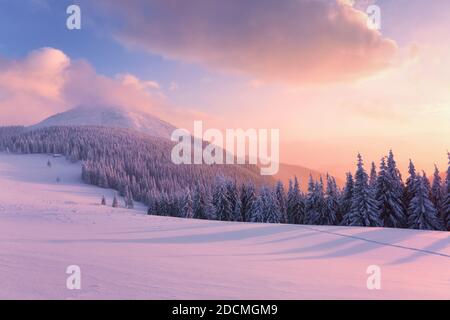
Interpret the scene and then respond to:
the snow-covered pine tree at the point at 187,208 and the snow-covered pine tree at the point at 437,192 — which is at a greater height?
the snow-covered pine tree at the point at 437,192

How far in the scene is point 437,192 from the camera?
39.6 meters

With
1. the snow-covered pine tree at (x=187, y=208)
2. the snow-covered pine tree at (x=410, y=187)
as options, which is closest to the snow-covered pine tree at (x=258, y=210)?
the snow-covered pine tree at (x=187, y=208)

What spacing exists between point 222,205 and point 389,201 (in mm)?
27771

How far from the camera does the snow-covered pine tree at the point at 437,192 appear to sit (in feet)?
126

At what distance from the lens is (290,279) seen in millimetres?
7160

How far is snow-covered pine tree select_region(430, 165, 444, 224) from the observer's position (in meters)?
38.4

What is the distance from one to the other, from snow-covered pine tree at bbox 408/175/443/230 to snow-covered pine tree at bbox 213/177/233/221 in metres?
28.7

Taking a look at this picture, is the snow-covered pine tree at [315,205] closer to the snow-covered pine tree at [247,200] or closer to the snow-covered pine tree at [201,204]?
the snow-covered pine tree at [247,200]

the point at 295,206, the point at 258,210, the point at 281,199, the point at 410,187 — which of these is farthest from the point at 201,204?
the point at 410,187

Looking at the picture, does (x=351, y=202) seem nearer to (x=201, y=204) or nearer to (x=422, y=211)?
(x=422, y=211)

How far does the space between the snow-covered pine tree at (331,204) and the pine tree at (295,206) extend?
561 cm

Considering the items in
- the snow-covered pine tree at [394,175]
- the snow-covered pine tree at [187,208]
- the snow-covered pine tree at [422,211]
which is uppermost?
the snow-covered pine tree at [394,175]

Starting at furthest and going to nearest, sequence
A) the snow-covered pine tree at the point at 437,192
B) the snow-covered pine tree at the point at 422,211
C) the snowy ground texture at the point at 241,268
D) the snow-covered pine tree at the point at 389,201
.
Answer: the snow-covered pine tree at the point at 437,192 < the snow-covered pine tree at the point at 389,201 < the snow-covered pine tree at the point at 422,211 < the snowy ground texture at the point at 241,268
